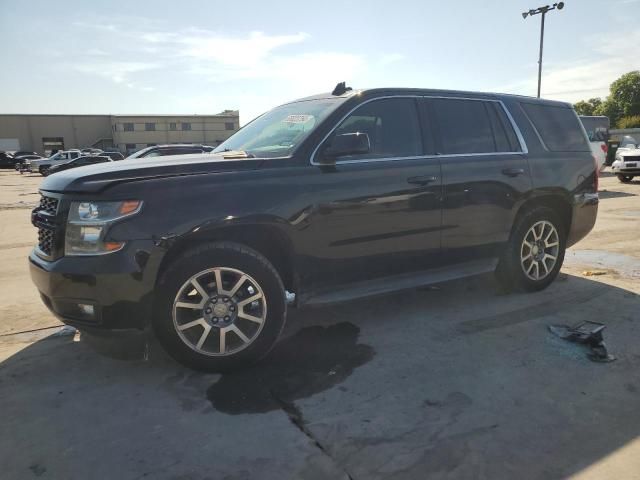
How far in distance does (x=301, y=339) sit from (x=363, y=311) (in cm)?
86

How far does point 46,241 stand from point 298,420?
2.03 meters

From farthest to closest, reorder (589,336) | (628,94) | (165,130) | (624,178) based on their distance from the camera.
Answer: (165,130) < (628,94) < (624,178) < (589,336)

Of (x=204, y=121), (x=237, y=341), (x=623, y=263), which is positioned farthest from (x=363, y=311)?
(x=204, y=121)

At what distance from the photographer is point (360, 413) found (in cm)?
274

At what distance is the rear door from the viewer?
4.14 m

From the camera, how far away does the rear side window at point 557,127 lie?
4875 millimetres

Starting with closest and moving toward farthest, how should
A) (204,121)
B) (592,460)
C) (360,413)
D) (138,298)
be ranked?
(592,460), (360,413), (138,298), (204,121)

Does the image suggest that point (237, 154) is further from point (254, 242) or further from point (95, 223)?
point (95, 223)

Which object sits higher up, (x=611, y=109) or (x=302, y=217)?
(x=611, y=109)

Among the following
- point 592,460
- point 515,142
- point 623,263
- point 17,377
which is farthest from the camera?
point 623,263

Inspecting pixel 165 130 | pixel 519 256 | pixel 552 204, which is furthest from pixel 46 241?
pixel 165 130

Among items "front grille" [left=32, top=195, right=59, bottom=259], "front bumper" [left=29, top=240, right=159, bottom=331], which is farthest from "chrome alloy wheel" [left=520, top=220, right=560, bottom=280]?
"front grille" [left=32, top=195, right=59, bottom=259]

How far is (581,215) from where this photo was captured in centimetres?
505

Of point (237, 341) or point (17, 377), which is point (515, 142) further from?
point (17, 377)
